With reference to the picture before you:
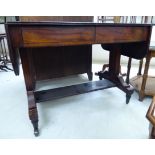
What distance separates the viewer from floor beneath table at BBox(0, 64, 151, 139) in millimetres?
1223

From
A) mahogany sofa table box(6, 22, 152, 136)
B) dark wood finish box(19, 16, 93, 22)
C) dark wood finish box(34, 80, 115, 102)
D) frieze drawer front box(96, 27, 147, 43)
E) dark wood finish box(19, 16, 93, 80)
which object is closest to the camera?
mahogany sofa table box(6, 22, 152, 136)

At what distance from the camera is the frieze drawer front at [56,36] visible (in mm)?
994

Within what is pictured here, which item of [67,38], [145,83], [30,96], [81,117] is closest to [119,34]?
[67,38]

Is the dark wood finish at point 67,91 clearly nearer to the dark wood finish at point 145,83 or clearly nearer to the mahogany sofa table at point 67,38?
the mahogany sofa table at point 67,38

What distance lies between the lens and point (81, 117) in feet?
4.68

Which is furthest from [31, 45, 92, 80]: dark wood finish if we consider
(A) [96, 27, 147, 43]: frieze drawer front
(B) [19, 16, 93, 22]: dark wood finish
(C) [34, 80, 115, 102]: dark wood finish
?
(A) [96, 27, 147, 43]: frieze drawer front

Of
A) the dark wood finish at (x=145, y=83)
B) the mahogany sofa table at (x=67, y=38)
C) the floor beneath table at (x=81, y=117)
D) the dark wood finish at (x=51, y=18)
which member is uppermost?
the dark wood finish at (x=51, y=18)

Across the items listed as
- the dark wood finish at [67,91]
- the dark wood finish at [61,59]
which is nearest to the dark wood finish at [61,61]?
the dark wood finish at [61,59]

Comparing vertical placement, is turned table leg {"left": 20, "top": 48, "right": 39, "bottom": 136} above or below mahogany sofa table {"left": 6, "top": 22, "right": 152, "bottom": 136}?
below

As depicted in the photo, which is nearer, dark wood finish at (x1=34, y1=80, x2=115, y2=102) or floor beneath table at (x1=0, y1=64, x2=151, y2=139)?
floor beneath table at (x1=0, y1=64, x2=151, y2=139)

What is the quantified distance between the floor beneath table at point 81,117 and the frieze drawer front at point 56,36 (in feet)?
2.25

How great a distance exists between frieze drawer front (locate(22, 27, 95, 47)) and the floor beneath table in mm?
687

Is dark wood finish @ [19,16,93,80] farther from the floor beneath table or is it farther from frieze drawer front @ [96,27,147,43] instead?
frieze drawer front @ [96,27,147,43]

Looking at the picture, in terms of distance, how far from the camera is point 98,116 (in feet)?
4.72
